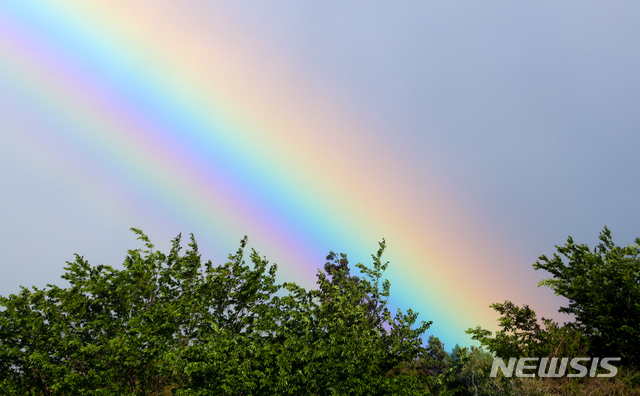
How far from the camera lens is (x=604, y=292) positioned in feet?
67.6

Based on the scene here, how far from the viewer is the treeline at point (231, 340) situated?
1464cm

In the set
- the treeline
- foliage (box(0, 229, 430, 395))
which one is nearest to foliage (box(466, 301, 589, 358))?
the treeline

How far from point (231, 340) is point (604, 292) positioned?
19020 millimetres

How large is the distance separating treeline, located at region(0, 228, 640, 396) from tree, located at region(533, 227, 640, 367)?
8cm

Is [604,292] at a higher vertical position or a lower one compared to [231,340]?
higher

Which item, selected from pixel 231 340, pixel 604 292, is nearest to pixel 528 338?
pixel 604 292

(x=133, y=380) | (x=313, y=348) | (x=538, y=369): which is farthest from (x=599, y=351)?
(x=133, y=380)

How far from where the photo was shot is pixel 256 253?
61.3ft

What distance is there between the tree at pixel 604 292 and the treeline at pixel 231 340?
3.2 inches

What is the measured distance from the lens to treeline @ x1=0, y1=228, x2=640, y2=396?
1464 cm

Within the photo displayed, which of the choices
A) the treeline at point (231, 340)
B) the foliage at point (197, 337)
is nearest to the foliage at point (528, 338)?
Answer: the treeline at point (231, 340)

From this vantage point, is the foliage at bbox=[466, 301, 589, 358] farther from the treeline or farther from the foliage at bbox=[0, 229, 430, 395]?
the foliage at bbox=[0, 229, 430, 395]

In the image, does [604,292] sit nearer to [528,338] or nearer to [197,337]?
[528,338]

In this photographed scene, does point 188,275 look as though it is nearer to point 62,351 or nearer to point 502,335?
point 62,351
